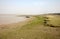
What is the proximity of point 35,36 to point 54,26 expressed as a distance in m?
0.68

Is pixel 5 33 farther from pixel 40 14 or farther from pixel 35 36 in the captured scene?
pixel 40 14

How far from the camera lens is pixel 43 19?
2607 millimetres

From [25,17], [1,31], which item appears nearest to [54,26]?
[25,17]

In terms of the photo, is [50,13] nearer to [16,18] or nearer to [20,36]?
[16,18]

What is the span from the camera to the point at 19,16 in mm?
2617

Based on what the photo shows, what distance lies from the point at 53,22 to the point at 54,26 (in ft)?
0.63

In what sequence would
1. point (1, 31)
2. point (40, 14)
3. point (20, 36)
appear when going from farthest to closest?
point (40, 14) → point (1, 31) → point (20, 36)

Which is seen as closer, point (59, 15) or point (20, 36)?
point (20, 36)

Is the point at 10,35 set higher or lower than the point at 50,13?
lower

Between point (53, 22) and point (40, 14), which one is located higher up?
point (40, 14)

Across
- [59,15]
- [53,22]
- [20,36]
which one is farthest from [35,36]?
[59,15]

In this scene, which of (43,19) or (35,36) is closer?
(35,36)

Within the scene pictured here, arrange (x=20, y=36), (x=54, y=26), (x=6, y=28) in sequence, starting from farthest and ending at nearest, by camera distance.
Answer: (x=54, y=26), (x=6, y=28), (x=20, y=36)

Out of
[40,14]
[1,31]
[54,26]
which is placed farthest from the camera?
[40,14]
